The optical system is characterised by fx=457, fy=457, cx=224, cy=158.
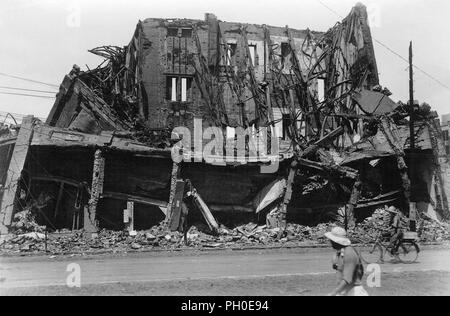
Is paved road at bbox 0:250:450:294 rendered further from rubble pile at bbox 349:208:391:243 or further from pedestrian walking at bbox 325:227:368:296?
pedestrian walking at bbox 325:227:368:296

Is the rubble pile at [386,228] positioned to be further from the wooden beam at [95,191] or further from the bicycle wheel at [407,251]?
the wooden beam at [95,191]

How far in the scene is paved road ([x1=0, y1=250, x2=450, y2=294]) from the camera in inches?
432

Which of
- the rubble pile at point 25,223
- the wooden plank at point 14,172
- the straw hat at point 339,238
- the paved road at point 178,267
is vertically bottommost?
the paved road at point 178,267

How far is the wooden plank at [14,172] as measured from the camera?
19.9 meters

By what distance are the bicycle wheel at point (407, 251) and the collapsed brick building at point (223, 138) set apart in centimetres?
831

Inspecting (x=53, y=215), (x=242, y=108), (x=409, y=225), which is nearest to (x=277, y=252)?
(x=409, y=225)

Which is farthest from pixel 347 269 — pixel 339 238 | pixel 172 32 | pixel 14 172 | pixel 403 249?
pixel 172 32

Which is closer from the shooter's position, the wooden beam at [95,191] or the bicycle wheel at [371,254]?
the bicycle wheel at [371,254]

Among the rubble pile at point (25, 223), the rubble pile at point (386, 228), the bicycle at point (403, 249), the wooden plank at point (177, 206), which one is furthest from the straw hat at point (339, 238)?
the rubble pile at point (25, 223)

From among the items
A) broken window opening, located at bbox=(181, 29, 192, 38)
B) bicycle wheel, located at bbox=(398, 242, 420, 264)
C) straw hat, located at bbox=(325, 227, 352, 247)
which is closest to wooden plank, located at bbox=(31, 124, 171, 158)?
bicycle wheel, located at bbox=(398, 242, 420, 264)

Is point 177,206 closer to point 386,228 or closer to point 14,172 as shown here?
point 14,172

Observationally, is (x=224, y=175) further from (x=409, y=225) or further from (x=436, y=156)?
(x=436, y=156)

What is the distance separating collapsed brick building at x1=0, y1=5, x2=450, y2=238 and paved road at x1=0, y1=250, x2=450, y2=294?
5939 millimetres

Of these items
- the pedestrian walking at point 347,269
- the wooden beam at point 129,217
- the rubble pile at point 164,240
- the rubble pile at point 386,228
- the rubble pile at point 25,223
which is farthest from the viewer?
the rubble pile at point 386,228
